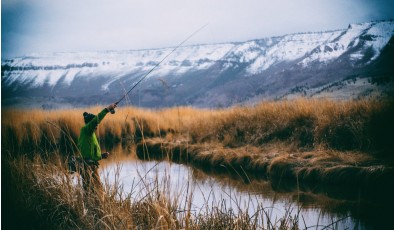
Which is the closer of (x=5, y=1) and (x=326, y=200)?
(x=5, y=1)

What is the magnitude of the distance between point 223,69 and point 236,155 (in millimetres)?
116686

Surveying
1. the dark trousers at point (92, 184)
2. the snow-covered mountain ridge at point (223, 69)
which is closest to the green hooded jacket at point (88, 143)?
the dark trousers at point (92, 184)

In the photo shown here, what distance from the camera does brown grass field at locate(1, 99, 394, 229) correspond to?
2869 millimetres

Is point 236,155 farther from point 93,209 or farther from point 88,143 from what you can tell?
point 93,209

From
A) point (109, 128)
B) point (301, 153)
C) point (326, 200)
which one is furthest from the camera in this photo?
point (109, 128)

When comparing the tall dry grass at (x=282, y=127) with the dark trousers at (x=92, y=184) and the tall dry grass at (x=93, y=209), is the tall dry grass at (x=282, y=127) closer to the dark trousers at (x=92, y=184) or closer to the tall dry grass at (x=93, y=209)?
the tall dry grass at (x=93, y=209)

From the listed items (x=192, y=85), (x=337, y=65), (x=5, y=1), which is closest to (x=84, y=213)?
(x=5, y=1)

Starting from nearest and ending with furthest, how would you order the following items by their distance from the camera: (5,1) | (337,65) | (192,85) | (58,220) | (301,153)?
1. (58,220)
2. (5,1)
3. (301,153)
4. (337,65)
5. (192,85)

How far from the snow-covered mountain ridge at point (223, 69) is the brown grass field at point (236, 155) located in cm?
5097

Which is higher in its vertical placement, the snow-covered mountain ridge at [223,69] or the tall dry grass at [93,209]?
the snow-covered mountain ridge at [223,69]

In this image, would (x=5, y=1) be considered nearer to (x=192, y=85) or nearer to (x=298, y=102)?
(x=298, y=102)

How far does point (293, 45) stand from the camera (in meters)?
136

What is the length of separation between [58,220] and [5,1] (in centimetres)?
309

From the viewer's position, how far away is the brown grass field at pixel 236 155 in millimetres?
2869
